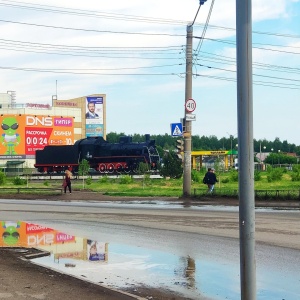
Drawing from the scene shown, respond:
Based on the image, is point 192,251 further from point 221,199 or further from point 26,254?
point 221,199

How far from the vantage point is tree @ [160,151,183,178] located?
54.3 meters

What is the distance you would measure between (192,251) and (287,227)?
4.88 m

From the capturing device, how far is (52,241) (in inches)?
595

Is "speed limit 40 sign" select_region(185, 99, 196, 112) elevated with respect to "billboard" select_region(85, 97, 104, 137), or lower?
lower

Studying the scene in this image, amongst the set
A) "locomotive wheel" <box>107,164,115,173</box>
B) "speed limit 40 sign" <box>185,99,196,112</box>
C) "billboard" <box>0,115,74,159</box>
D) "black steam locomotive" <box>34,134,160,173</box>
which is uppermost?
"billboard" <box>0,115,74,159</box>

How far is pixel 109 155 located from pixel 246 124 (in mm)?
62455

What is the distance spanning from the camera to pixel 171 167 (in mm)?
55156

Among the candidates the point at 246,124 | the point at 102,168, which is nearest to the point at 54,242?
the point at 246,124

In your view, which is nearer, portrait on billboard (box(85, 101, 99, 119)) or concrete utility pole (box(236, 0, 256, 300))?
concrete utility pole (box(236, 0, 256, 300))

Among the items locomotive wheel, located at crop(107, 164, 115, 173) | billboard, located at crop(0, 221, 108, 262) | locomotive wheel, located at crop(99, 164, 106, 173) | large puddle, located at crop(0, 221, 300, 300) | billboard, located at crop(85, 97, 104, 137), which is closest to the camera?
large puddle, located at crop(0, 221, 300, 300)

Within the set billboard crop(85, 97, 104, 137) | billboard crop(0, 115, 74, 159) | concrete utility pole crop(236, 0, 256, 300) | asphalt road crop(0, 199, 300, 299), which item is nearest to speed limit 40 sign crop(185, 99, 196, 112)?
asphalt road crop(0, 199, 300, 299)

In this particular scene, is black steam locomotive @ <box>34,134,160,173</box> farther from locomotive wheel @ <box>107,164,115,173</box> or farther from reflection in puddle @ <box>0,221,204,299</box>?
reflection in puddle @ <box>0,221,204,299</box>

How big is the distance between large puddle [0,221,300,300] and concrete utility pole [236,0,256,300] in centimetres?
279

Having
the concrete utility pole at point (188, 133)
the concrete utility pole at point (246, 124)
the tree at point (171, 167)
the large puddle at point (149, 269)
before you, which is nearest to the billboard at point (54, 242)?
the large puddle at point (149, 269)
